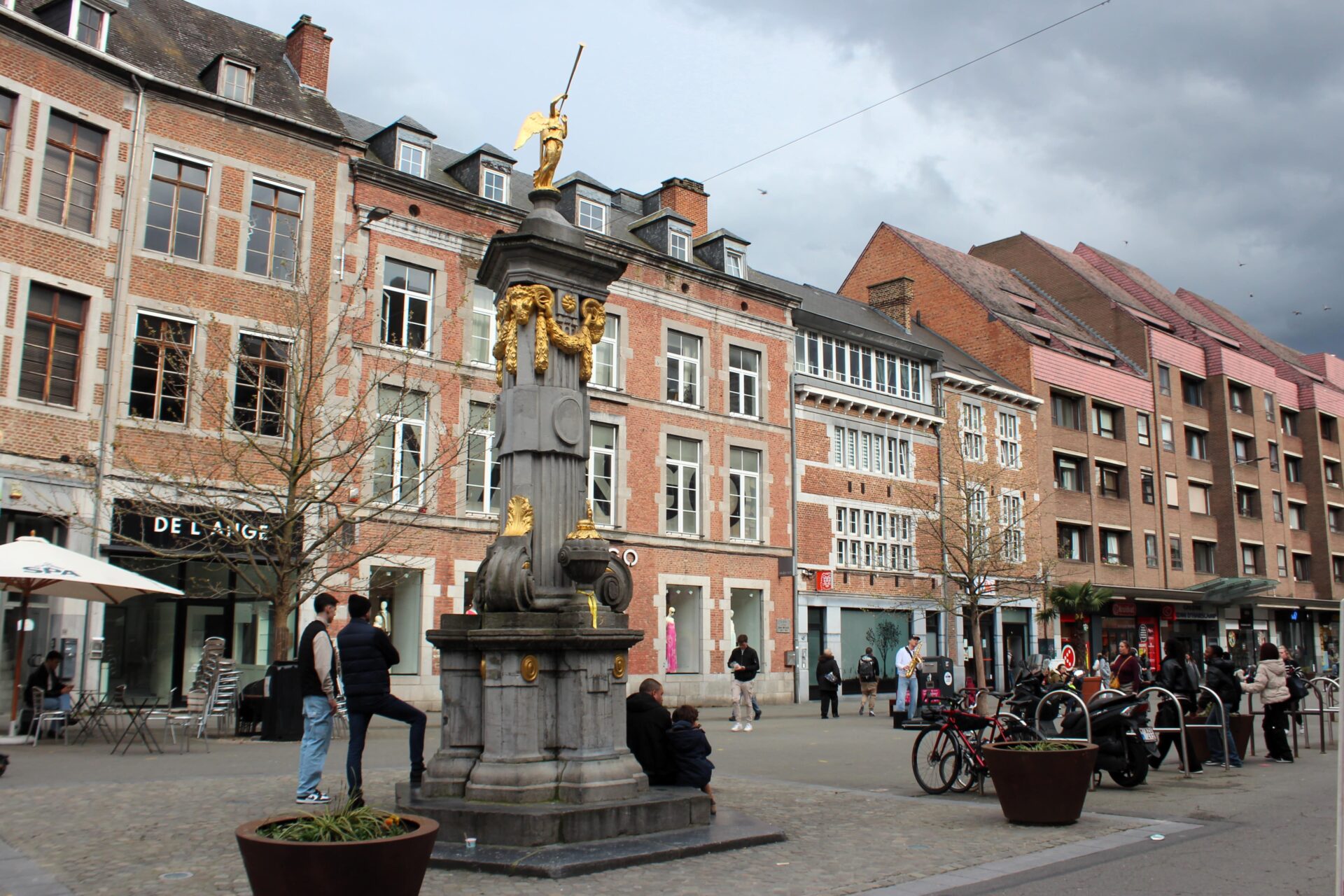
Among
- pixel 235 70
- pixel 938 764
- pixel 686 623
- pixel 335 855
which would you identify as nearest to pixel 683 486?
pixel 686 623

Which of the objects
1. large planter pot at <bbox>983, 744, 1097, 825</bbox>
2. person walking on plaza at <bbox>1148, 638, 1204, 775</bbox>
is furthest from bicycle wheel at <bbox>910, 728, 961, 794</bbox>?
person walking on plaza at <bbox>1148, 638, 1204, 775</bbox>

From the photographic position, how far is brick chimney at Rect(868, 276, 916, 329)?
4019cm

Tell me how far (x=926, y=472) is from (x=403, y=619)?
18.8 meters

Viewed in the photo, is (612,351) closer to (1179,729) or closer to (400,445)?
(400,445)

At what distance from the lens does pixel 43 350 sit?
18.9 meters

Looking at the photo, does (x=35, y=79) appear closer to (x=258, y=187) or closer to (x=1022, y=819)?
(x=258, y=187)

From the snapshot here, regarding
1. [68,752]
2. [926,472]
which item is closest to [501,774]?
[68,752]

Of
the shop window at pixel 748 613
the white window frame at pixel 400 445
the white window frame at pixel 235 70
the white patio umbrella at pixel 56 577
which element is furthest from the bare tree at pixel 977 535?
the white patio umbrella at pixel 56 577

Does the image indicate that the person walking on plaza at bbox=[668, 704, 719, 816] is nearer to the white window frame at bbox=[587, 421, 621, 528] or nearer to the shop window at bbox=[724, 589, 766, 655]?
the white window frame at bbox=[587, 421, 621, 528]

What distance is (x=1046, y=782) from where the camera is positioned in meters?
9.25

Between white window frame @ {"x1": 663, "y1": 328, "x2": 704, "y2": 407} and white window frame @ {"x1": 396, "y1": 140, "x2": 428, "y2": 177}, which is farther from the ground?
white window frame @ {"x1": 396, "y1": 140, "x2": 428, "y2": 177}

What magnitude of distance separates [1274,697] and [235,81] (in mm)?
21098

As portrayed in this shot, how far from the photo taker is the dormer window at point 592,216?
27.8m

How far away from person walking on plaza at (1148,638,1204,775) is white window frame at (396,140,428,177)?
17916 mm
